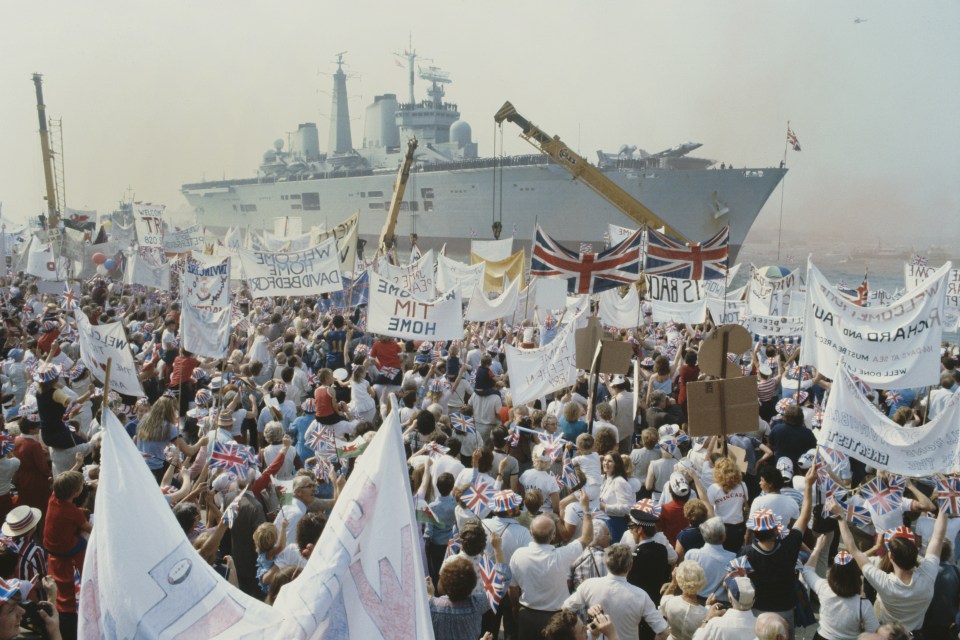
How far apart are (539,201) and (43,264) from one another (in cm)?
3986

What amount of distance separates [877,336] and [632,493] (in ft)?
11.4

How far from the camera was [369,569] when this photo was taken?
9.75ft

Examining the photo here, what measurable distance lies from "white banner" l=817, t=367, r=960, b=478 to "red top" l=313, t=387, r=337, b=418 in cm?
427

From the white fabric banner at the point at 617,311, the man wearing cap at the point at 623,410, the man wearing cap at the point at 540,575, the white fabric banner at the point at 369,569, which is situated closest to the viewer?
the white fabric banner at the point at 369,569

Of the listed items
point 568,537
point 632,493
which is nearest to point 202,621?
point 568,537

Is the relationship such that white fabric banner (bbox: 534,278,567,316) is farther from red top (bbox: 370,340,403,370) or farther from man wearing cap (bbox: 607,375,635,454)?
man wearing cap (bbox: 607,375,635,454)

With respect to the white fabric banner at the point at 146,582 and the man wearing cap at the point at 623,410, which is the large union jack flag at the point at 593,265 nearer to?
the man wearing cap at the point at 623,410

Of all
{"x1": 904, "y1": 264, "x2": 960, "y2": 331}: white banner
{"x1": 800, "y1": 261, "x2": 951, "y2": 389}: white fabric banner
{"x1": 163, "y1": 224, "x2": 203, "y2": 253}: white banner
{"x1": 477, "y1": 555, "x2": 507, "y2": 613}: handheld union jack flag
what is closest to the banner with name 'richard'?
{"x1": 800, "y1": 261, "x2": 951, "y2": 389}: white fabric banner

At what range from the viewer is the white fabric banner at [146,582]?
2.93 metres

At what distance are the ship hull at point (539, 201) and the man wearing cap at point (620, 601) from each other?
39718 millimetres

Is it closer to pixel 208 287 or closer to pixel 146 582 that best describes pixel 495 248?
pixel 208 287

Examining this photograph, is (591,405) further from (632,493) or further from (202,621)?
(202,621)

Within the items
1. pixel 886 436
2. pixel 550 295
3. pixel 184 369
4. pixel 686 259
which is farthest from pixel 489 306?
pixel 886 436

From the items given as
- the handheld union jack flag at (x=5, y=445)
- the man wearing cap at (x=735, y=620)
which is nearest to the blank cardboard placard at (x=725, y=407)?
the man wearing cap at (x=735, y=620)
